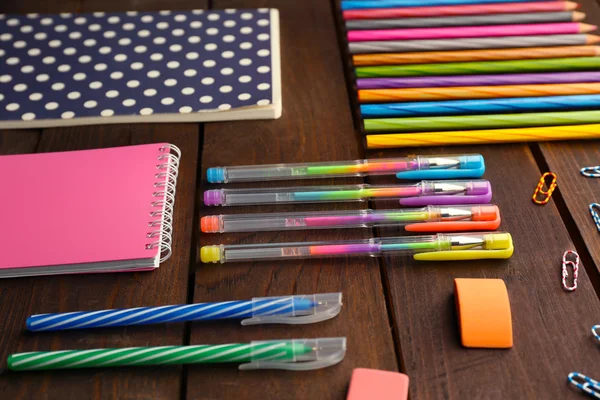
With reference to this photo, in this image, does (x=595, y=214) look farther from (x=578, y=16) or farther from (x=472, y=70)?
(x=578, y=16)

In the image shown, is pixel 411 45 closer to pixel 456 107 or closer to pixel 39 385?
pixel 456 107

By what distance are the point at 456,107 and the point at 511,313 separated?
311 millimetres

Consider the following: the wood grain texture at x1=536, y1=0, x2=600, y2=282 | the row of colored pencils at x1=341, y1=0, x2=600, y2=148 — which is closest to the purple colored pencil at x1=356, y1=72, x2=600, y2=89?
the row of colored pencils at x1=341, y1=0, x2=600, y2=148

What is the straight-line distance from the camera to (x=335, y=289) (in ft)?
2.37

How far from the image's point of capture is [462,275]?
2.40ft

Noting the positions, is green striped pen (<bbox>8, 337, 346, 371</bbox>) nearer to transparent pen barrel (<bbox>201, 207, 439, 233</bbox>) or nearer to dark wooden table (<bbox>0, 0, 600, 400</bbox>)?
dark wooden table (<bbox>0, 0, 600, 400</bbox>)

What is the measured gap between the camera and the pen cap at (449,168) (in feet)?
2.70

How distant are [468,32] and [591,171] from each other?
0.96 ft

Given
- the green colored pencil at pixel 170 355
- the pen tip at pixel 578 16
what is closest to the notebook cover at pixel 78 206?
the green colored pencil at pixel 170 355

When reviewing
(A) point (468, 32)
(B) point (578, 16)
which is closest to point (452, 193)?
(A) point (468, 32)

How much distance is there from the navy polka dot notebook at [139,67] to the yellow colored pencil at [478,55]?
0.15 metres

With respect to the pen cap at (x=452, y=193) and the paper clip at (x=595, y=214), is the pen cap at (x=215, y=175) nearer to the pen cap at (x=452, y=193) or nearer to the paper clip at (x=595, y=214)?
the pen cap at (x=452, y=193)

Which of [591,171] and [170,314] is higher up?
[591,171]

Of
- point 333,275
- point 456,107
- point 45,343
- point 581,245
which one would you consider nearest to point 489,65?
point 456,107
